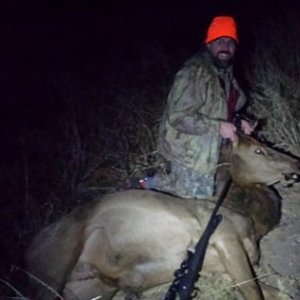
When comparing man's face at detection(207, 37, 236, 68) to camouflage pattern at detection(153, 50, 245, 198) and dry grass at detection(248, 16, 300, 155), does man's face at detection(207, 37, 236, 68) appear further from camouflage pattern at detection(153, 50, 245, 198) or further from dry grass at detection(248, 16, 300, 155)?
dry grass at detection(248, 16, 300, 155)

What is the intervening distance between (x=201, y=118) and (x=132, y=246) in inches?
42.0

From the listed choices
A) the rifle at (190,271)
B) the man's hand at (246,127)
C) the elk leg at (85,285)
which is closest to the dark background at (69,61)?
the elk leg at (85,285)

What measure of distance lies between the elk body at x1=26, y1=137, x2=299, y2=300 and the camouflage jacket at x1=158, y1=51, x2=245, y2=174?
0.52 metres

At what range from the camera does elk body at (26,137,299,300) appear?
4.34 m

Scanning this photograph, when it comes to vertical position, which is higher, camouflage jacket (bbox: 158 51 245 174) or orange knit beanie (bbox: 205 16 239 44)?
orange knit beanie (bbox: 205 16 239 44)

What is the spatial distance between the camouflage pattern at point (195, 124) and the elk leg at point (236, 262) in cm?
69

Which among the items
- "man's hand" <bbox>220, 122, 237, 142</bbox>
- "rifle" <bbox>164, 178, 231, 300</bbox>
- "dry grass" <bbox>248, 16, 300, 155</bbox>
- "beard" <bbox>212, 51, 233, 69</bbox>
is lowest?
"rifle" <bbox>164, 178, 231, 300</bbox>

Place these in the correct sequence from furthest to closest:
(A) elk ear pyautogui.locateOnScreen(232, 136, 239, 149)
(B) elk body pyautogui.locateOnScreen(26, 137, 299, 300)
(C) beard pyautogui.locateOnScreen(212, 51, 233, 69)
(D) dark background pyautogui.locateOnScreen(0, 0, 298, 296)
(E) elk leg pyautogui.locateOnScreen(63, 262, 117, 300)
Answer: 1. (D) dark background pyautogui.locateOnScreen(0, 0, 298, 296)
2. (C) beard pyautogui.locateOnScreen(212, 51, 233, 69)
3. (A) elk ear pyautogui.locateOnScreen(232, 136, 239, 149)
4. (E) elk leg pyautogui.locateOnScreen(63, 262, 117, 300)
5. (B) elk body pyautogui.locateOnScreen(26, 137, 299, 300)

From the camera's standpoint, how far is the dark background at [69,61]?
6323mm

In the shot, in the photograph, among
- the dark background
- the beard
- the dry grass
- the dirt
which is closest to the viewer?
the dirt

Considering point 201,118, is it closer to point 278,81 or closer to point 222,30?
point 222,30

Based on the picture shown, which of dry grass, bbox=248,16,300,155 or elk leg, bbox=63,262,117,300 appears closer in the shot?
elk leg, bbox=63,262,117,300

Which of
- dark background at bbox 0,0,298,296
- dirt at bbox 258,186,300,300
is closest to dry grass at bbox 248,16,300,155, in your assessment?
dark background at bbox 0,0,298,296

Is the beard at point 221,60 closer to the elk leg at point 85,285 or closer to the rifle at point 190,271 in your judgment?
the rifle at point 190,271
